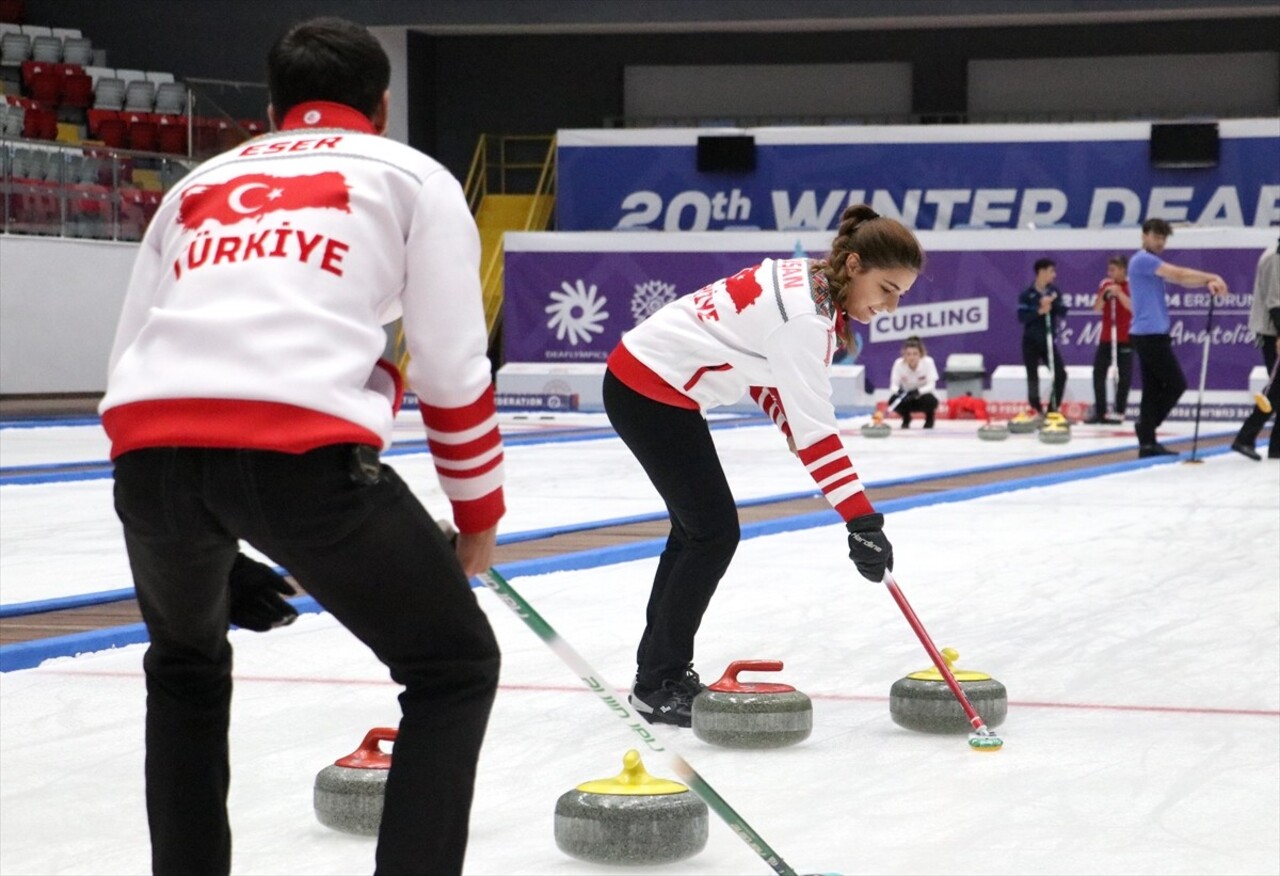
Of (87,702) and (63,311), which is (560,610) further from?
(63,311)

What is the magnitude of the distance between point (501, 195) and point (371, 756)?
64.4 ft

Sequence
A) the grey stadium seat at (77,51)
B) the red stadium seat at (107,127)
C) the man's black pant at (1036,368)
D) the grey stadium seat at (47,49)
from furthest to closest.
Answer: the grey stadium seat at (77,51) → the grey stadium seat at (47,49) → the red stadium seat at (107,127) → the man's black pant at (1036,368)

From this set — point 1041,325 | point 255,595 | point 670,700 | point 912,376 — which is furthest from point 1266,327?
point 255,595

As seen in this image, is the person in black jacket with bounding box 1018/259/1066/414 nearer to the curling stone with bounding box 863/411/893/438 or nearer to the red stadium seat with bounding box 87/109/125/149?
the curling stone with bounding box 863/411/893/438

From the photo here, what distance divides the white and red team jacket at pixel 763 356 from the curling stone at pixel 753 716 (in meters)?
0.37

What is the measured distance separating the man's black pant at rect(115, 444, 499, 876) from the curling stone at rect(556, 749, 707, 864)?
73 centimetres

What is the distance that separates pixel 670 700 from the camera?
359cm

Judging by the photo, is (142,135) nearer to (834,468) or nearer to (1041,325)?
(1041,325)

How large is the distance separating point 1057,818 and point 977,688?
65 cm

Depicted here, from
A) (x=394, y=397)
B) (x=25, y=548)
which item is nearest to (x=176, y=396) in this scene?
(x=394, y=397)

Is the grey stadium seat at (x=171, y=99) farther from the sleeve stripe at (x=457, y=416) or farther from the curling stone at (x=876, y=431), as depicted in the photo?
the sleeve stripe at (x=457, y=416)

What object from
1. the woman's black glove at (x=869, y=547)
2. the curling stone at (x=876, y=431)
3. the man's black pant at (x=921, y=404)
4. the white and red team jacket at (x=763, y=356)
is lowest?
the man's black pant at (x=921, y=404)

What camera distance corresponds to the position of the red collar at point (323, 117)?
74.3 inches

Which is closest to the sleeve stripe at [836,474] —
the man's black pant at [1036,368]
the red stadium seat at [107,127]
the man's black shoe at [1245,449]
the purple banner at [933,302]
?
the man's black shoe at [1245,449]
